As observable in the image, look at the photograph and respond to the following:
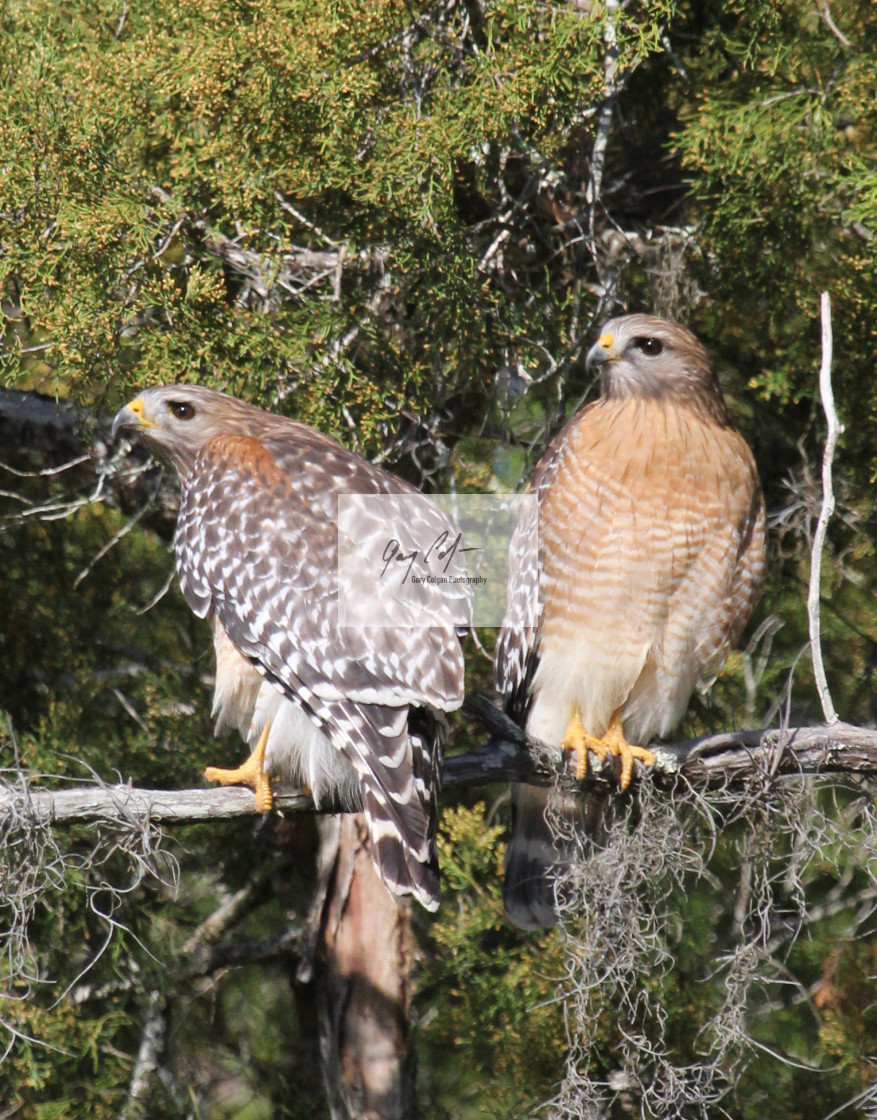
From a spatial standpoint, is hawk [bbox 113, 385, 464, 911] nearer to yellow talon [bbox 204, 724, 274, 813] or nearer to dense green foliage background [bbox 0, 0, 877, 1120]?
yellow talon [bbox 204, 724, 274, 813]

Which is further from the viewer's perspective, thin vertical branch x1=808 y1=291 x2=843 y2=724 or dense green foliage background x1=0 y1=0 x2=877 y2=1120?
dense green foliage background x1=0 y1=0 x2=877 y2=1120

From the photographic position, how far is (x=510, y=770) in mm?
3223

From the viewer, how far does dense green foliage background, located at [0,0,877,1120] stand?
3689 millimetres

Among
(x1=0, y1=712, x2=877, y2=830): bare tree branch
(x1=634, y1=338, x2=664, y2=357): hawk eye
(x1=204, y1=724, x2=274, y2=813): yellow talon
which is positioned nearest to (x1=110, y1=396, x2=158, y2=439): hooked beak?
(x1=204, y1=724, x2=274, y2=813): yellow talon

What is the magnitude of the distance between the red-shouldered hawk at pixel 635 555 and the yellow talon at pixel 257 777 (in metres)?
0.85

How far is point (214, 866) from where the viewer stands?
5.42 metres

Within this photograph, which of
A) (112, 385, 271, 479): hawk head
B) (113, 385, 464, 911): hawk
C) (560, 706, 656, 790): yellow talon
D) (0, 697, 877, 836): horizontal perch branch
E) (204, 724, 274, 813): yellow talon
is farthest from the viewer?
(112, 385, 271, 479): hawk head

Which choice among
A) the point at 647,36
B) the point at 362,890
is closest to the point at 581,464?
the point at 647,36

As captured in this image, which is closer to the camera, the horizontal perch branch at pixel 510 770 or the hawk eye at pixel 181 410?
the horizontal perch branch at pixel 510 770

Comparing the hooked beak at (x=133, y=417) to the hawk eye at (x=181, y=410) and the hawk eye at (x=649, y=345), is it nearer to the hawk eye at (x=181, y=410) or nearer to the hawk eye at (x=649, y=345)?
the hawk eye at (x=181, y=410)

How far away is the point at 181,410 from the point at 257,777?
1223 millimetres

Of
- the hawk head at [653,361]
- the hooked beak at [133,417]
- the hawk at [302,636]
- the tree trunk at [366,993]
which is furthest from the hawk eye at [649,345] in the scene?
the tree trunk at [366,993]

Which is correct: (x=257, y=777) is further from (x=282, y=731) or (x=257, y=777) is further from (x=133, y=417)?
(x=133, y=417)

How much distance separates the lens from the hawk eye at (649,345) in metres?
3.62
